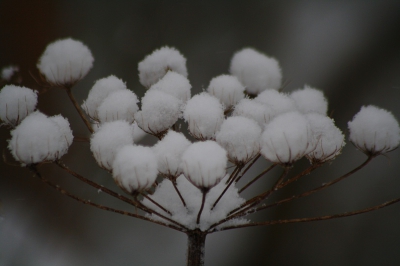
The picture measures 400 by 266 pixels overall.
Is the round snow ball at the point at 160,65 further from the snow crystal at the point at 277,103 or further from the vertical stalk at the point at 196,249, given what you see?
the vertical stalk at the point at 196,249

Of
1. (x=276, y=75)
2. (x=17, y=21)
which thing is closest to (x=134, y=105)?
(x=276, y=75)

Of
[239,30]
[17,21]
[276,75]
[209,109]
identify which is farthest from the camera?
[239,30]

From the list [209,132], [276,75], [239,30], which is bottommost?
[209,132]

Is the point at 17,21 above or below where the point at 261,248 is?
above

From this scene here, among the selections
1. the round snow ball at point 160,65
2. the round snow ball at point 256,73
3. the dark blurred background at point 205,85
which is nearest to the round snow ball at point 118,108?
the round snow ball at point 160,65

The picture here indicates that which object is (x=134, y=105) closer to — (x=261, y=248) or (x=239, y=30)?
(x=239, y=30)

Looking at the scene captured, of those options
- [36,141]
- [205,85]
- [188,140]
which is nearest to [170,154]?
[188,140]

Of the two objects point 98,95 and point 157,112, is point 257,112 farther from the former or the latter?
point 98,95
